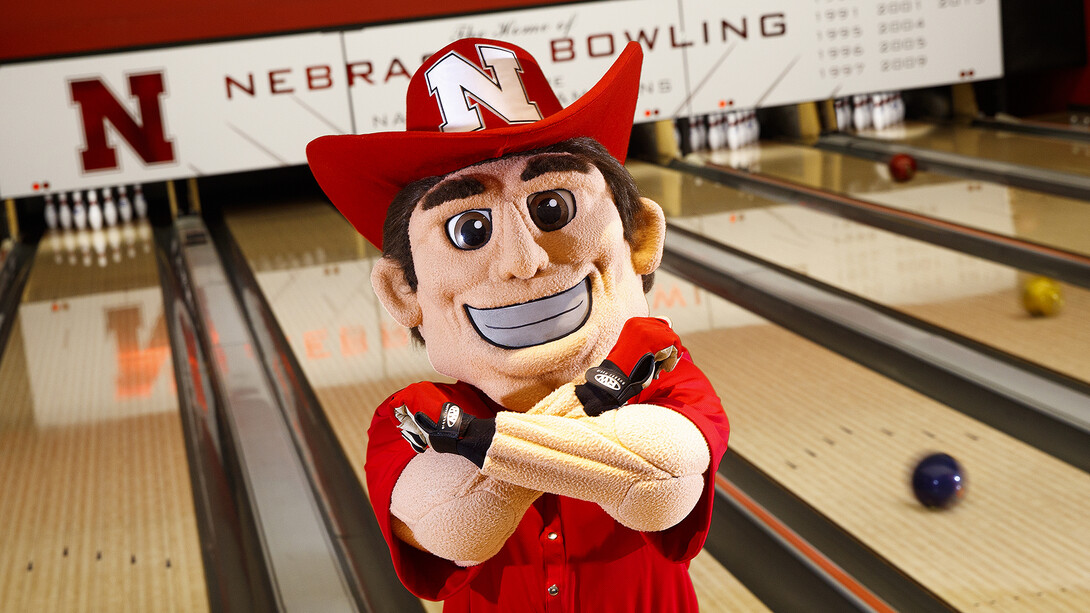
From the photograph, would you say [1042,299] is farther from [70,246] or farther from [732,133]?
[70,246]

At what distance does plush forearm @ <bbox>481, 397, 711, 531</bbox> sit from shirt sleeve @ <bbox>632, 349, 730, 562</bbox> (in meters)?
0.03

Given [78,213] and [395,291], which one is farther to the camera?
[78,213]

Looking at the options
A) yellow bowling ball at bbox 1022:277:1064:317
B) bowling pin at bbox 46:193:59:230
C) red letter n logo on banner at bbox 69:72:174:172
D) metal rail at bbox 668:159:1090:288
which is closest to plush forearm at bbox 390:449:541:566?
yellow bowling ball at bbox 1022:277:1064:317

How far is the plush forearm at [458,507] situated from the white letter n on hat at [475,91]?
1.06ft

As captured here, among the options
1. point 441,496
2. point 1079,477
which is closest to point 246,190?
point 1079,477

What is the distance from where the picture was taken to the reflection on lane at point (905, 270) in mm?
2500

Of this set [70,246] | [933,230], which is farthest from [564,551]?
[70,246]

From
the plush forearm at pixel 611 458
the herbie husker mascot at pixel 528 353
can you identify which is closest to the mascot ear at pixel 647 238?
the herbie husker mascot at pixel 528 353

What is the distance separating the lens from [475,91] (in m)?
0.95

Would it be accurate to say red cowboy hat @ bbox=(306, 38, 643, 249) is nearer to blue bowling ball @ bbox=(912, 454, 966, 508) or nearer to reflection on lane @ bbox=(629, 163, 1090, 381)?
blue bowling ball @ bbox=(912, 454, 966, 508)

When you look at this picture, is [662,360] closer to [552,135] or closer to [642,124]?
[552,135]

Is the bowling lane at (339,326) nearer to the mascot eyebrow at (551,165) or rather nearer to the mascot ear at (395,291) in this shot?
the mascot ear at (395,291)

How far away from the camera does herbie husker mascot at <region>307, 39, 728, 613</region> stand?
826 millimetres

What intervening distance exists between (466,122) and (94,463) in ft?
5.68
